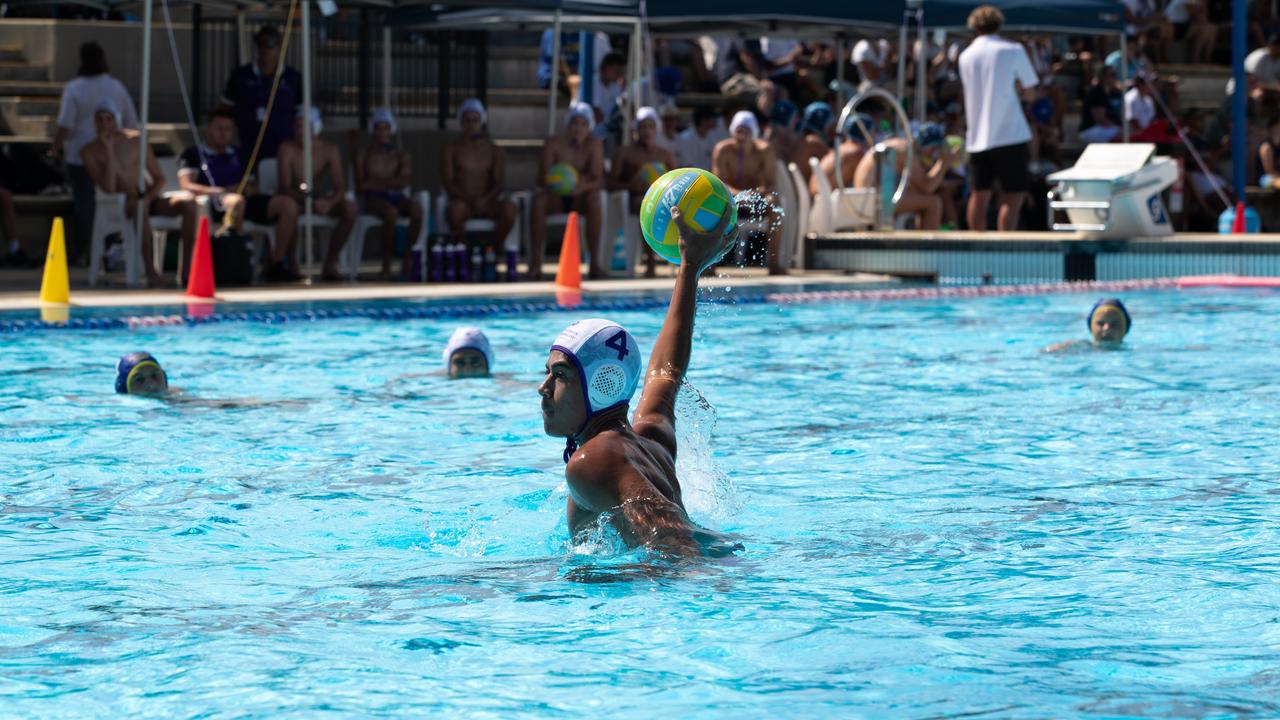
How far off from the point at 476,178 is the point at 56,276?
429 cm

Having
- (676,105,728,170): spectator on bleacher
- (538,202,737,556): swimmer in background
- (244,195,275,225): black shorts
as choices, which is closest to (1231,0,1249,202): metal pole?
(676,105,728,170): spectator on bleacher

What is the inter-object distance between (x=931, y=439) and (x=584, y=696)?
3.73m

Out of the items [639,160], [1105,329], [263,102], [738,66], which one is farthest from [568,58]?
[1105,329]

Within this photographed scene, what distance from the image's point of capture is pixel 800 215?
1598cm

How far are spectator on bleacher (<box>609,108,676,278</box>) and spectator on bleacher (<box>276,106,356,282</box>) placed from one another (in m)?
2.41

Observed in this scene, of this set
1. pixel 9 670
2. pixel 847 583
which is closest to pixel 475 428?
pixel 847 583

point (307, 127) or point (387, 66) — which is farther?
point (387, 66)

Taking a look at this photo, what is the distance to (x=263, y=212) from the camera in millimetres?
13680

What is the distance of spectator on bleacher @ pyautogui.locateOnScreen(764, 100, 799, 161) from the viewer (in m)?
17.7

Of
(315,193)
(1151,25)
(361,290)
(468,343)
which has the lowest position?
(468,343)

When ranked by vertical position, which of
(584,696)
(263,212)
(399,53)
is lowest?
(584,696)

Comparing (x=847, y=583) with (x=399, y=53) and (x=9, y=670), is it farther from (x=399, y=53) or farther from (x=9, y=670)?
(x=399, y=53)

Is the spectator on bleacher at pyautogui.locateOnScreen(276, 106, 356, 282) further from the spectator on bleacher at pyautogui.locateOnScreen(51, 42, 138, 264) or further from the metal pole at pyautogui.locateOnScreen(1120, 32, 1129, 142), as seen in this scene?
the metal pole at pyautogui.locateOnScreen(1120, 32, 1129, 142)

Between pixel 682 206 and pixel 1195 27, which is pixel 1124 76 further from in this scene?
pixel 682 206
